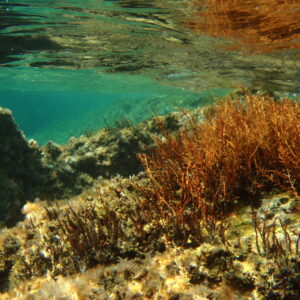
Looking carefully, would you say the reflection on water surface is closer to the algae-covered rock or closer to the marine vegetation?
the algae-covered rock

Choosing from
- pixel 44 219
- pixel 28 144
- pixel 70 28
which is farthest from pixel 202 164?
pixel 70 28

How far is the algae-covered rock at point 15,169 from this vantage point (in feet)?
32.7

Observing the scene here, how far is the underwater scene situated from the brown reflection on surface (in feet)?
0.22

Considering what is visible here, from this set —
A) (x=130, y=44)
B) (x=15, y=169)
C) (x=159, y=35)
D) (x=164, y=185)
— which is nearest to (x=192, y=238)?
(x=164, y=185)

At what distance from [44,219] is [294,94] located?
2321 centimetres

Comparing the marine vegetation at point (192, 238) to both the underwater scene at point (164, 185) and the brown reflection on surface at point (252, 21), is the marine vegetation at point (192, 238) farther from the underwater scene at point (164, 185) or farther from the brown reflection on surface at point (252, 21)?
the brown reflection on surface at point (252, 21)

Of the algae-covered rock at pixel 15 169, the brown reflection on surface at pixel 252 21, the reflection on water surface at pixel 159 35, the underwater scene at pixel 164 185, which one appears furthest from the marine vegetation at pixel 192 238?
the reflection on water surface at pixel 159 35

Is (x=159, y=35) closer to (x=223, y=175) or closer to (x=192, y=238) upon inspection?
(x=223, y=175)

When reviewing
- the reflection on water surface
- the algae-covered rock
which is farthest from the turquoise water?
the algae-covered rock

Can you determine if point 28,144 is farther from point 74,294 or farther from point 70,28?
point 74,294

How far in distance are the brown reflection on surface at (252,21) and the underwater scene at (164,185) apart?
0.22 feet

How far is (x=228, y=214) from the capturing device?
3.73 meters

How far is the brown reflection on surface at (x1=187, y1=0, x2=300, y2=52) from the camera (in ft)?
27.5

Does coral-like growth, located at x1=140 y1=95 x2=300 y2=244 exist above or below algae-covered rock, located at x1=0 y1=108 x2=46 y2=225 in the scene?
above
